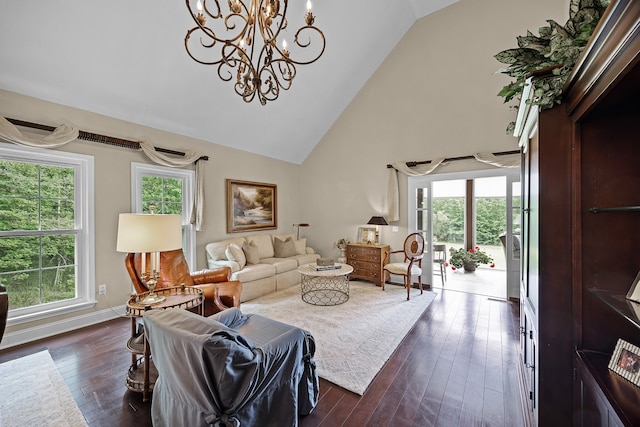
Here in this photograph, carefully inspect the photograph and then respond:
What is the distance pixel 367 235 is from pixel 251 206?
247cm

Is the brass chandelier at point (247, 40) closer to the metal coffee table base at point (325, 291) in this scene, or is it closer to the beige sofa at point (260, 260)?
the beige sofa at point (260, 260)

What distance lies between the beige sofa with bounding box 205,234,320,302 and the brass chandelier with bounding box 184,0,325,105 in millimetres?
2511

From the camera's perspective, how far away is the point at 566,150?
116 cm

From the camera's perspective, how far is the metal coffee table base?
4.14m

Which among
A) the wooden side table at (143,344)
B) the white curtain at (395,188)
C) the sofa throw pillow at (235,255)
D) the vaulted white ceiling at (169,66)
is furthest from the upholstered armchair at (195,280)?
the white curtain at (395,188)

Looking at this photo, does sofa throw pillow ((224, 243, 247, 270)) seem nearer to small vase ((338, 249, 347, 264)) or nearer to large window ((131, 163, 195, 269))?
large window ((131, 163, 195, 269))

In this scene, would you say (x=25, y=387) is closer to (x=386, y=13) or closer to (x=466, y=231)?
(x=386, y=13)

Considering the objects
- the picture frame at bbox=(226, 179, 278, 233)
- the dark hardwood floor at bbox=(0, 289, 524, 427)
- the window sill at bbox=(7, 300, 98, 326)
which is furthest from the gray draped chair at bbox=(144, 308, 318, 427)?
the picture frame at bbox=(226, 179, 278, 233)

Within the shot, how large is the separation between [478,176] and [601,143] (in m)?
3.75

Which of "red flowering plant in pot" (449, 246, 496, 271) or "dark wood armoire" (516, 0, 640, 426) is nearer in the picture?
"dark wood armoire" (516, 0, 640, 426)

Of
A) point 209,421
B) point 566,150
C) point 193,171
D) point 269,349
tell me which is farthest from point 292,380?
point 193,171

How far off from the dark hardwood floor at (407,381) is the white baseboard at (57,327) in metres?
0.11

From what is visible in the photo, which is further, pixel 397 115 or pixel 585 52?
pixel 397 115

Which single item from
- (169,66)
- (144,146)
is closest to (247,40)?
(169,66)
